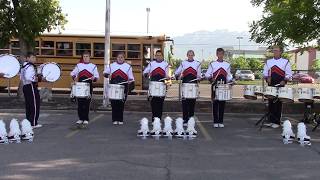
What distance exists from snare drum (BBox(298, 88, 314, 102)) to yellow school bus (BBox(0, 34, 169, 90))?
530 inches

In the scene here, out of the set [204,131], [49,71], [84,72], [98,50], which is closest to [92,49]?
[98,50]

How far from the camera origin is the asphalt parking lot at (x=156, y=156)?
8.43 m

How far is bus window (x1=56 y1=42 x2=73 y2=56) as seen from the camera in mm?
26547

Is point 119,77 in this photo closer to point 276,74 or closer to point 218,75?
point 218,75

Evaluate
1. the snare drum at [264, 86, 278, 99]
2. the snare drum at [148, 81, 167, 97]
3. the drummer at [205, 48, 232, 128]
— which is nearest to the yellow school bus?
the snare drum at [148, 81, 167, 97]

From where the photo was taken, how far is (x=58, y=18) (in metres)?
21.4

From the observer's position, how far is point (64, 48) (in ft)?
87.2

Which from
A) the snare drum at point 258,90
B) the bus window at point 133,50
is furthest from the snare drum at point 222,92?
the bus window at point 133,50

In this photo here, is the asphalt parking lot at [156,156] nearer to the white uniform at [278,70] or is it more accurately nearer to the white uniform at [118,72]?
the white uniform at [278,70]

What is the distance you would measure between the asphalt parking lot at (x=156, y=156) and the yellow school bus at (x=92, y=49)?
1265 centimetres

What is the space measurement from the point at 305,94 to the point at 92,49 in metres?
14.6

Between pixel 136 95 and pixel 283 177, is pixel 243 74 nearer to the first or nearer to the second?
pixel 136 95

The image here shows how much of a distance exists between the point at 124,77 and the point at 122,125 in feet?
4.28

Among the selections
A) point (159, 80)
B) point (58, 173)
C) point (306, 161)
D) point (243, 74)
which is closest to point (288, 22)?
point (159, 80)
